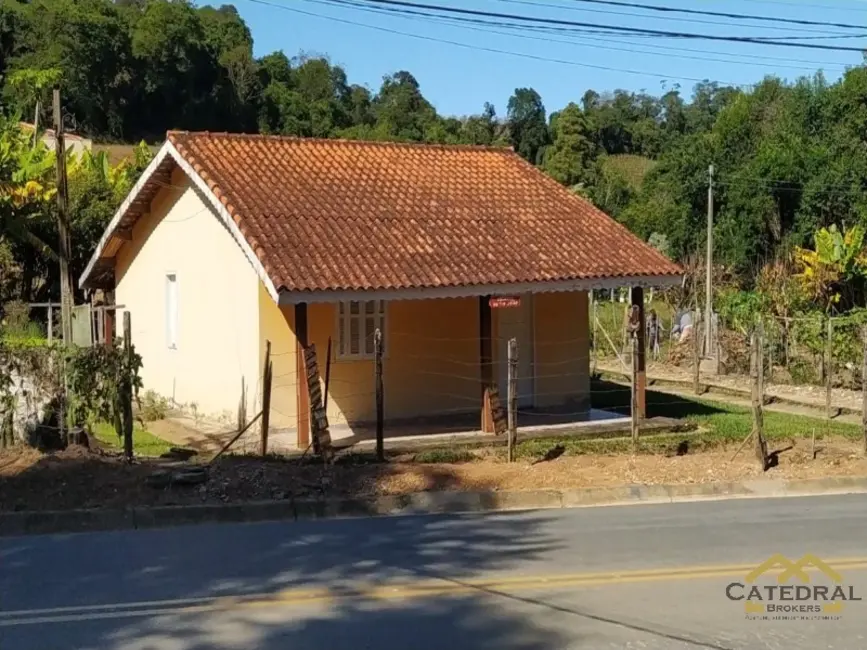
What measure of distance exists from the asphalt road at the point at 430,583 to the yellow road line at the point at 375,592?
2 cm

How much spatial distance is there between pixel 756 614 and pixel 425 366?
11.1 m

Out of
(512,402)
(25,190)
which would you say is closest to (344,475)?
(512,402)

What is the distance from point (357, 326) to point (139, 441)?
3.86 m

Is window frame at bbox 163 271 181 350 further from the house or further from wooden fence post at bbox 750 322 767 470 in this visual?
wooden fence post at bbox 750 322 767 470

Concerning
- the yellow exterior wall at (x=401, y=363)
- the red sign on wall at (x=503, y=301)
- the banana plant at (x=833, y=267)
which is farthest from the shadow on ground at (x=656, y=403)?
the banana plant at (x=833, y=267)

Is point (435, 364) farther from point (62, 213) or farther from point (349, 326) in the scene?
point (62, 213)

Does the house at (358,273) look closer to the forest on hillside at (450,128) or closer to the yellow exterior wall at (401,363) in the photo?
the yellow exterior wall at (401,363)

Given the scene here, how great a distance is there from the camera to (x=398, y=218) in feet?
57.9

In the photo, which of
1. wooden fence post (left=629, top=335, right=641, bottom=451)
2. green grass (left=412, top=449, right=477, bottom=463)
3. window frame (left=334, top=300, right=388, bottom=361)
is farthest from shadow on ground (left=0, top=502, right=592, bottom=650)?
window frame (left=334, top=300, right=388, bottom=361)

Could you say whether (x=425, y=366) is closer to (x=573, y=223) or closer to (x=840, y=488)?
(x=573, y=223)

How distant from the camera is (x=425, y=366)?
18.0 m

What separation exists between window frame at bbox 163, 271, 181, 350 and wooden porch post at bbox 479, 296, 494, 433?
569cm

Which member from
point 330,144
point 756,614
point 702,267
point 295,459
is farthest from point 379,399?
point 702,267

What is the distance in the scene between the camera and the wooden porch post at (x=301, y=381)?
14602 millimetres
